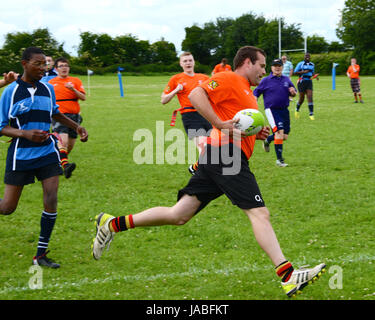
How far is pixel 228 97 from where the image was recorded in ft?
14.8

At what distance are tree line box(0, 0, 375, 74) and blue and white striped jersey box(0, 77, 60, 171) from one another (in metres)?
49.3

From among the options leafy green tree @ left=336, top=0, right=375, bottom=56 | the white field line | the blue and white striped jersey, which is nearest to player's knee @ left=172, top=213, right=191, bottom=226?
the white field line

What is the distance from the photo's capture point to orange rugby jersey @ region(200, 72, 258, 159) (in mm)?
4473

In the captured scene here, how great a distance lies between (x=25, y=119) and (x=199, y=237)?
8.16ft

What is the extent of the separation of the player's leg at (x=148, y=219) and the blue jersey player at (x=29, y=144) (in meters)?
0.59

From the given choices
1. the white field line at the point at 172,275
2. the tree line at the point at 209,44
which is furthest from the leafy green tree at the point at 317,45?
the white field line at the point at 172,275

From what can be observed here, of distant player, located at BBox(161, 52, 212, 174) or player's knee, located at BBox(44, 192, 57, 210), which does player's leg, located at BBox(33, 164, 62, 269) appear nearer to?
player's knee, located at BBox(44, 192, 57, 210)

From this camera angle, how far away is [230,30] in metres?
101

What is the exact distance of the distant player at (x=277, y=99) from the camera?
9.91 metres

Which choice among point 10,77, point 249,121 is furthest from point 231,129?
point 10,77

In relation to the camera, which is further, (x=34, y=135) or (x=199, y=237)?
(x=199, y=237)

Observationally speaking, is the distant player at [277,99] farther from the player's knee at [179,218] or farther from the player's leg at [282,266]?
the player's leg at [282,266]

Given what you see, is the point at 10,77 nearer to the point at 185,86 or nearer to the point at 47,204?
the point at 47,204
